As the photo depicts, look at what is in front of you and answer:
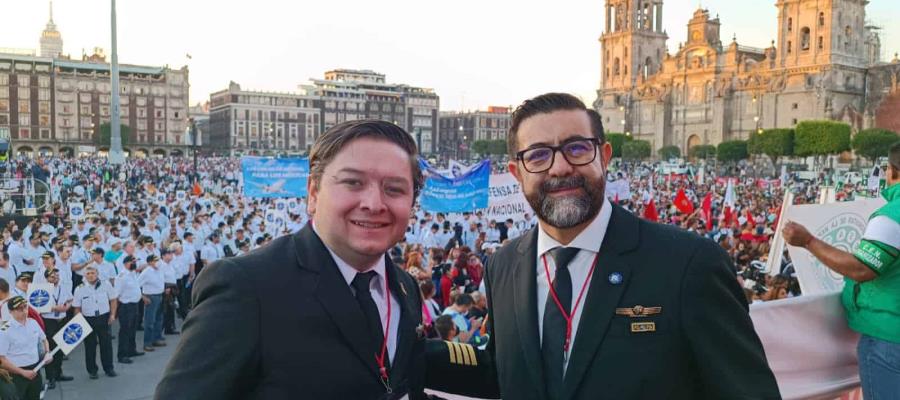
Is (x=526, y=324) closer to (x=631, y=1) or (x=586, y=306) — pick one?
(x=586, y=306)

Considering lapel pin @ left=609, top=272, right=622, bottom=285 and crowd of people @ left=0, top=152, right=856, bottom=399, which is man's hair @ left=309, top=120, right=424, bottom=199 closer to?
lapel pin @ left=609, top=272, right=622, bottom=285

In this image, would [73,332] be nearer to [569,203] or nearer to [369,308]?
[369,308]

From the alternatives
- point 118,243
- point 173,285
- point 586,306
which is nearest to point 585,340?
point 586,306

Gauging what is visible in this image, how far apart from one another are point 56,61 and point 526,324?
12433cm

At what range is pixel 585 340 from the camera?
7.31ft

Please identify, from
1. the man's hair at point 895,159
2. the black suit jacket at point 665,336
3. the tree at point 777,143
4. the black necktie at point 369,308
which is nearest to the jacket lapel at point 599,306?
the black suit jacket at point 665,336

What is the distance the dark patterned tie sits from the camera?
2.07 metres

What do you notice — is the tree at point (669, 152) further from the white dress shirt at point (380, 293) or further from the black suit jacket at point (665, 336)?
the white dress shirt at point (380, 293)

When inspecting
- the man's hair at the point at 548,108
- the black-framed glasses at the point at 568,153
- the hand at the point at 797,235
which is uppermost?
the man's hair at the point at 548,108

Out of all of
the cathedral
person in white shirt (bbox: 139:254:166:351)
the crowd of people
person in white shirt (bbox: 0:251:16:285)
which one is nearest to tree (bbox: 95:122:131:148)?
the cathedral

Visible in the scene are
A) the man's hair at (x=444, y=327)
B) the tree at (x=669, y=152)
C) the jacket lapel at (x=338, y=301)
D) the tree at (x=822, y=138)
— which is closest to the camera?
the jacket lapel at (x=338, y=301)

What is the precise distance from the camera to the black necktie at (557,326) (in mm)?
2289

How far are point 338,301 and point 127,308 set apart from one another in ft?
31.0

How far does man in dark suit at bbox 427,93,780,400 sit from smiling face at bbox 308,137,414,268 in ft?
1.82
